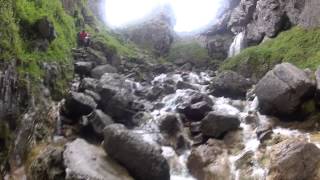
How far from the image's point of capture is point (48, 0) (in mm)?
35938

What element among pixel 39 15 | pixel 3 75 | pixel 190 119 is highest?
pixel 39 15

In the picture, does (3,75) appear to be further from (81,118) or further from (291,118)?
(291,118)

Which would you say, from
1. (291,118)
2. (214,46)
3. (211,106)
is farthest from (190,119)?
(214,46)

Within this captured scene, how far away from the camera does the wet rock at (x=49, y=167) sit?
19031mm

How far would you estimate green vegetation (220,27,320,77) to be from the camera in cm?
4044

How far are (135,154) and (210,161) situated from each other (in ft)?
18.0

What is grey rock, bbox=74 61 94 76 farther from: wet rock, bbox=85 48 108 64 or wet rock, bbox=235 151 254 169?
wet rock, bbox=235 151 254 169

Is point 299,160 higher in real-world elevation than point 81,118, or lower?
higher

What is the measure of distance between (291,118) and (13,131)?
16.4m

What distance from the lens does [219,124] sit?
26.3 meters

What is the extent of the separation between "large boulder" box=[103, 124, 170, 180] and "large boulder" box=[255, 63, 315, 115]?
10466 mm

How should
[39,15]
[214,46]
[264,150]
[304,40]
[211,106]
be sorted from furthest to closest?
[214,46] < [304,40] < [211,106] < [39,15] < [264,150]

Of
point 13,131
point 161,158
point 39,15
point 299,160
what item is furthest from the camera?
point 39,15

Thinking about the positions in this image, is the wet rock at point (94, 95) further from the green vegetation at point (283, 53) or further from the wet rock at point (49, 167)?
the green vegetation at point (283, 53)
